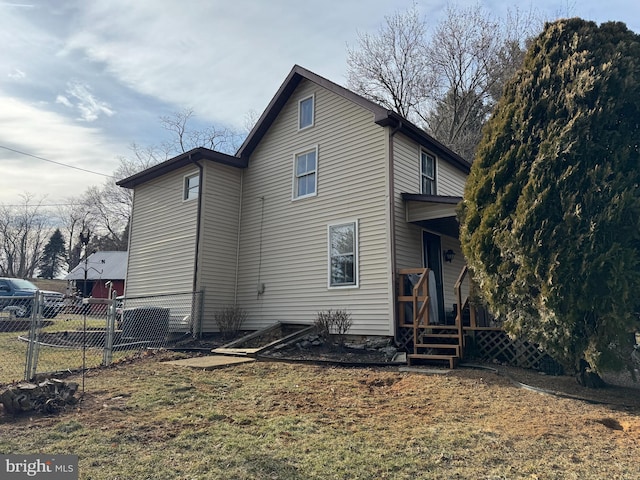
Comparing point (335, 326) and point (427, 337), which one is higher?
point (335, 326)

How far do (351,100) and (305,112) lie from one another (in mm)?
1839

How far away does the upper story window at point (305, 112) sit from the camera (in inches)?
461

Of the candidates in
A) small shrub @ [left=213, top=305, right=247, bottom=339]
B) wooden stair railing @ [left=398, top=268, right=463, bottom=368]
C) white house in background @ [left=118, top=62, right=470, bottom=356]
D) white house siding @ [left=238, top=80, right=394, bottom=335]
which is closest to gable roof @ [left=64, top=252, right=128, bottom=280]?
white house in background @ [left=118, top=62, right=470, bottom=356]

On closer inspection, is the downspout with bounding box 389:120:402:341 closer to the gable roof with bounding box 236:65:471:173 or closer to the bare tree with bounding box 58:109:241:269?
the gable roof with bounding box 236:65:471:173

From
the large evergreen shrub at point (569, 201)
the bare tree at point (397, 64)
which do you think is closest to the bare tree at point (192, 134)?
the bare tree at point (397, 64)

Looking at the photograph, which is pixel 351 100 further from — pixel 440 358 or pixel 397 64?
pixel 397 64

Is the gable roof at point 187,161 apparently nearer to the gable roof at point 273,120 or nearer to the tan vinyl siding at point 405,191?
the gable roof at point 273,120

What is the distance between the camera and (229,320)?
11.3 m

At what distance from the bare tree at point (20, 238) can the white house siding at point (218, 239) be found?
47.2m

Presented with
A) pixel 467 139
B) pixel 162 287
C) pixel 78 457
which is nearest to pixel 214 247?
pixel 162 287

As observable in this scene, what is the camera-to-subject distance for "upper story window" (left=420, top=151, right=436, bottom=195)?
435 inches

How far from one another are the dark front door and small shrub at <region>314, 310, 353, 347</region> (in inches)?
107

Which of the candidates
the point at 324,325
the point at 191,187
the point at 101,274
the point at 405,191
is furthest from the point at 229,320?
the point at 101,274

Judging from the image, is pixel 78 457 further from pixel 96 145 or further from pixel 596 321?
pixel 96 145
